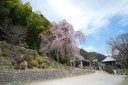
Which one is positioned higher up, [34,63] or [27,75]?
[34,63]

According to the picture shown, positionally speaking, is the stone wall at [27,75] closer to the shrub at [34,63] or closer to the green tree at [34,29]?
the shrub at [34,63]

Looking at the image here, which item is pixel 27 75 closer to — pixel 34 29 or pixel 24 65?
pixel 24 65

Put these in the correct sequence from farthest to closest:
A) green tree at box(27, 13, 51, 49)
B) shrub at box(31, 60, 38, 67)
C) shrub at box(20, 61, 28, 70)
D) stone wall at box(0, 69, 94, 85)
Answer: green tree at box(27, 13, 51, 49), shrub at box(31, 60, 38, 67), shrub at box(20, 61, 28, 70), stone wall at box(0, 69, 94, 85)

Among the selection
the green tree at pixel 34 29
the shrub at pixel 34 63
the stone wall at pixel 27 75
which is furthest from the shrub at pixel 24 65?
the green tree at pixel 34 29

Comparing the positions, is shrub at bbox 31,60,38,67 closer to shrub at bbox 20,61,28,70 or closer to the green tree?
shrub at bbox 20,61,28,70

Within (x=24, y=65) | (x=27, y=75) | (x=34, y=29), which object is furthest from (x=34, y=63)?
(x=34, y=29)

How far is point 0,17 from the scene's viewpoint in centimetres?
2845

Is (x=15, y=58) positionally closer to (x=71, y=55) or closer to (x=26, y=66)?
(x=26, y=66)

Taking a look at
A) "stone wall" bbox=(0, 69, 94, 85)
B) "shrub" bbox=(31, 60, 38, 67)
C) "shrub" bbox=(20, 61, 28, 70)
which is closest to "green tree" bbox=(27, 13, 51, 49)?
"stone wall" bbox=(0, 69, 94, 85)

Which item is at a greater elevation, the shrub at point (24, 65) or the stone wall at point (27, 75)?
the shrub at point (24, 65)

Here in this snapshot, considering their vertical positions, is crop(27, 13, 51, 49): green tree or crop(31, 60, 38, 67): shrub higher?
crop(27, 13, 51, 49): green tree

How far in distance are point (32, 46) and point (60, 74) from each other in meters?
8.92

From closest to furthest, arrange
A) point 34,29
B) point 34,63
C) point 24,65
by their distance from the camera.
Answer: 1. point 24,65
2. point 34,63
3. point 34,29

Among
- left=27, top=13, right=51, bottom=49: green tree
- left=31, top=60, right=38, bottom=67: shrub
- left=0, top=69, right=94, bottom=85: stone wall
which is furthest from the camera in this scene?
left=27, top=13, right=51, bottom=49: green tree
